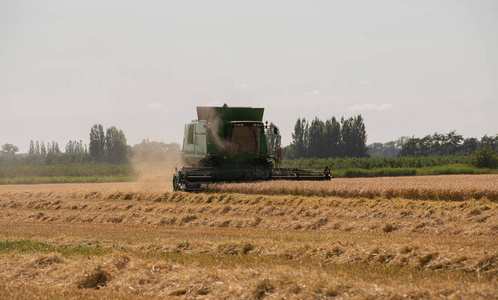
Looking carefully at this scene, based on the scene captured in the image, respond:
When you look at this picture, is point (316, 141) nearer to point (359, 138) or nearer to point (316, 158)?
point (359, 138)

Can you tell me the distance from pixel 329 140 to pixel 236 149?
238ft

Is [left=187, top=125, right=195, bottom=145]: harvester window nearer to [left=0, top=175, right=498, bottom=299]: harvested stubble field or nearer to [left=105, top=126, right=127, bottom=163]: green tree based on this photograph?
[left=0, top=175, right=498, bottom=299]: harvested stubble field

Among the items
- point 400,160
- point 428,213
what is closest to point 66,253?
point 428,213

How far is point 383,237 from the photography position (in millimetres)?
13961

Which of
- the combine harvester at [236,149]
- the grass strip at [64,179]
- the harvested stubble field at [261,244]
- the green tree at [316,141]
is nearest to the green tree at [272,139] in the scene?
the combine harvester at [236,149]

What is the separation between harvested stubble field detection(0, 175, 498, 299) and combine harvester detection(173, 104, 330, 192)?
1.57 metres

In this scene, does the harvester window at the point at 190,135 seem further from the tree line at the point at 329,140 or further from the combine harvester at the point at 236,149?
the tree line at the point at 329,140

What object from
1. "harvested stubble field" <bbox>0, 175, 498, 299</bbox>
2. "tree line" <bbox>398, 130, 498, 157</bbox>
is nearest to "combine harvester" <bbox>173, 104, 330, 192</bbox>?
"harvested stubble field" <bbox>0, 175, 498, 299</bbox>

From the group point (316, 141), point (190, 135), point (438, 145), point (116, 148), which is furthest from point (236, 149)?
point (438, 145)

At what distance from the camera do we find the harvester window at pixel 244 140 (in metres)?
26.2

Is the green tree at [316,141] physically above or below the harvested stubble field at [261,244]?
above

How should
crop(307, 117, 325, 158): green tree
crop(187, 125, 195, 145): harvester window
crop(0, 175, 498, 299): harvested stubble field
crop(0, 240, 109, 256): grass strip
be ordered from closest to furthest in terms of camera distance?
crop(0, 175, 498, 299): harvested stubble field, crop(0, 240, 109, 256): grass strip, crop(187, 125, 195, 145): harvester window, crop(307, 117, 325, 158): green tree

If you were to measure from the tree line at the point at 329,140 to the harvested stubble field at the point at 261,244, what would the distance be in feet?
240

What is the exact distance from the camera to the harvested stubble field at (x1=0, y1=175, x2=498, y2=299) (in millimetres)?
8055
